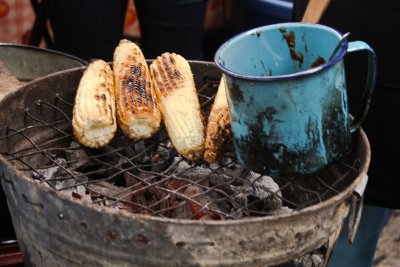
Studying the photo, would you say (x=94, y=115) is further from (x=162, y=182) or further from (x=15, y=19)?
(x=15, y=19)

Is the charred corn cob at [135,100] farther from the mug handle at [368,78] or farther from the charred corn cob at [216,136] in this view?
the mug handle at [368,78]

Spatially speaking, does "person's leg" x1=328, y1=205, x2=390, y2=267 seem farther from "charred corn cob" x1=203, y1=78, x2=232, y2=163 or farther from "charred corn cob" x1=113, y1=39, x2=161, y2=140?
"charred corn cob" x1=113, y1=39, x2=161, y2=140

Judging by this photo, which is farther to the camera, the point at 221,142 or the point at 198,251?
the point at 221,142

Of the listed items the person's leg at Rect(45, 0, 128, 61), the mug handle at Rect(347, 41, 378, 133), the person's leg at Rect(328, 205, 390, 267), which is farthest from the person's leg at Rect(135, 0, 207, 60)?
the mug handle at Rect(347, 41, 378, 133)

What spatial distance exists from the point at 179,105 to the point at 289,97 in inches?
18.4

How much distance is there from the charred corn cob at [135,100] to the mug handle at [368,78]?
1.85 ft

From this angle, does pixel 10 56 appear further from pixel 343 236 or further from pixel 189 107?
pixel 343 236

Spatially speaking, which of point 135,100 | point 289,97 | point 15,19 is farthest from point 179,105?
point 15,19

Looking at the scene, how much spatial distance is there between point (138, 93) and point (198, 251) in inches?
23.8

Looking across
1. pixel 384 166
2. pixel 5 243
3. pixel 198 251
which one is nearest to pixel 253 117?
pixel 198 251

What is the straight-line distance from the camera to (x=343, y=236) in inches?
89.8

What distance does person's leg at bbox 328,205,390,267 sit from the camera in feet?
7.57

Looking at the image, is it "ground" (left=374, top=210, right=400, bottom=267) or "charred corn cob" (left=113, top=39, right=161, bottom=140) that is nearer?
"charred corn cob" (left=113, top=39, right=161, bottom=140)

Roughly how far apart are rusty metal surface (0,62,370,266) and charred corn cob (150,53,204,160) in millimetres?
416
